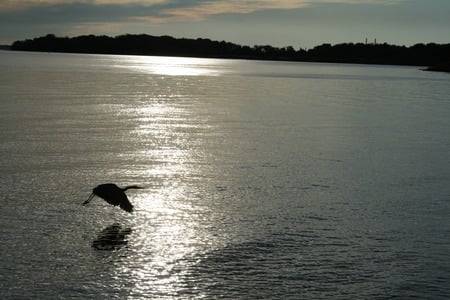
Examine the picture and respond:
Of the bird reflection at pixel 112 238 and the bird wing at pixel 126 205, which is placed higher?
the bird wing at pixel 126 205

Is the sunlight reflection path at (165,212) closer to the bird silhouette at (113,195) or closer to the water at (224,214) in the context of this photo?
the water at (224,214)

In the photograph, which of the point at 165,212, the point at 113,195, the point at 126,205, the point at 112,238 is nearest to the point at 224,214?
the point at 165,212

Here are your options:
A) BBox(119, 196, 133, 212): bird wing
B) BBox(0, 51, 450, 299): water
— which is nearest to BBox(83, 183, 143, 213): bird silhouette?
BBox(119, 196, 133, 212): bird wing

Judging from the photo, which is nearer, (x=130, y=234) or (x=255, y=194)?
(x=130, y=234)

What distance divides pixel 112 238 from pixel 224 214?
7.10 feet

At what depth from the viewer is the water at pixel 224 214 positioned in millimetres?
8391

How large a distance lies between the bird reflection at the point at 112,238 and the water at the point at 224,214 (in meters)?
0.03

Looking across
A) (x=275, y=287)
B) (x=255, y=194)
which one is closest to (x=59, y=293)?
(x=275, y=287)

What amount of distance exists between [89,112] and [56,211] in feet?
55.6

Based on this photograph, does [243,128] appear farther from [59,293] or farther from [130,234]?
[59,293]

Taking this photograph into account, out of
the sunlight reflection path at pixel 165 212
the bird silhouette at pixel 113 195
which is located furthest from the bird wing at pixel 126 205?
the sunlight reflection path at pixel 165 212

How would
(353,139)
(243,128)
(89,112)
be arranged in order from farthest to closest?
(89,112), (243,128), (353,139)

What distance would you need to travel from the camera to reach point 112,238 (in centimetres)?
1004

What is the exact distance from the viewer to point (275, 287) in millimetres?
8211
